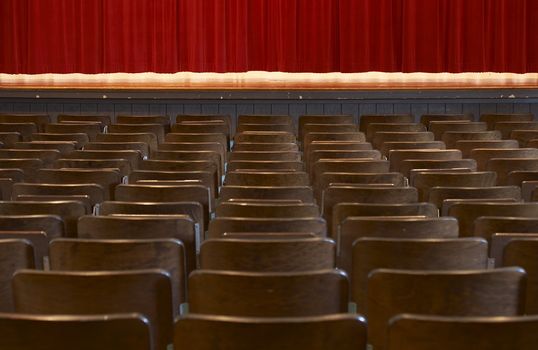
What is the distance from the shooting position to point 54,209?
320cm

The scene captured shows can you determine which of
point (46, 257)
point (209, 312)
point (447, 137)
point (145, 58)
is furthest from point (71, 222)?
point (145, 58)

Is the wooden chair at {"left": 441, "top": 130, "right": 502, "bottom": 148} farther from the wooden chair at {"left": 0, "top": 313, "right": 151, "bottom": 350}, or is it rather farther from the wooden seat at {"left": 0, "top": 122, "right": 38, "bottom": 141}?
the wooden chair at {"left": 0, "top": 313, "right": 151, "bottom": 350}

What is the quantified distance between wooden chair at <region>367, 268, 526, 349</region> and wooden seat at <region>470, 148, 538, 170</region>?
2.60 metres

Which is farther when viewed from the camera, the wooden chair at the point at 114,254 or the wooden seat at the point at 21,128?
the wooden seat at the point at 21,128

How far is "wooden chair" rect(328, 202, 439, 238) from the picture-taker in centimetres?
316

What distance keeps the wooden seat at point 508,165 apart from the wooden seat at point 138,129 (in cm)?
245

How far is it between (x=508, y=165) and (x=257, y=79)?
195 inches

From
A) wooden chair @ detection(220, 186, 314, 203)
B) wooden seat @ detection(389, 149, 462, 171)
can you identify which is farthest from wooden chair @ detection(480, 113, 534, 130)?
wooden chair @ detection(220, 186, 314, 203)

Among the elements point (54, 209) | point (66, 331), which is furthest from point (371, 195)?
point (66, 331)

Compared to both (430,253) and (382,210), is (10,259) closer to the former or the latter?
(430,253)

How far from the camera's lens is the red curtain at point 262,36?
878cm

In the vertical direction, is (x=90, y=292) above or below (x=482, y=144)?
below

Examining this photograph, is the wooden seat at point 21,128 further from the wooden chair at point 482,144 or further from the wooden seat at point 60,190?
the wooden chair at point 482,144

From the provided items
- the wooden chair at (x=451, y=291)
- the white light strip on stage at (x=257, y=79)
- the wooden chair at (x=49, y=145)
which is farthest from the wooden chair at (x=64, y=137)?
the wooden chair at (x=451, y=291)
